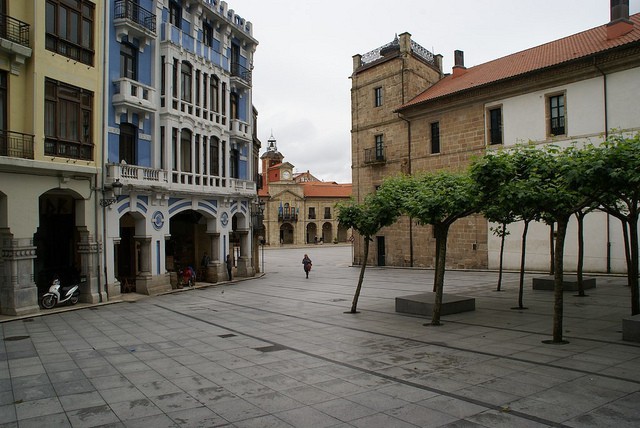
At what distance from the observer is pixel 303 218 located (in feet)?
275

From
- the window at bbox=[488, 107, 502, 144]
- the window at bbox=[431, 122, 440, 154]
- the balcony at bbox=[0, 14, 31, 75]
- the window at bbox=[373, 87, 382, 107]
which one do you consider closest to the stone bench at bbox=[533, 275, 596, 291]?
the window at bbox=[488, 107, 502, 144]

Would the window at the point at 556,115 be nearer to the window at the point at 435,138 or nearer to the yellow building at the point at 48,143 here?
the window at the point at 435,138

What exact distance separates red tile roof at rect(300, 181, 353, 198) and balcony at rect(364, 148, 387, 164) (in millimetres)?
44100

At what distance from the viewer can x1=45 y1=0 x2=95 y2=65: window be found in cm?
1781

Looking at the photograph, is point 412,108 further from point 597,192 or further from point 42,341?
point 42,341

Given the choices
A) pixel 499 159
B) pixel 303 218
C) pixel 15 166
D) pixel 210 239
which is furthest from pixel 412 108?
pixel 303 218

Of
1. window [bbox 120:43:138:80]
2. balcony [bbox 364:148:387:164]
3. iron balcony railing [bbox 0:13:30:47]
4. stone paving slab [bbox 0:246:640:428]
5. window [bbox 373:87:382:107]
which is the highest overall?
window [bbox 373:87:382:107]

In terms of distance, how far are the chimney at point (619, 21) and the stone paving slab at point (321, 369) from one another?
1707cm

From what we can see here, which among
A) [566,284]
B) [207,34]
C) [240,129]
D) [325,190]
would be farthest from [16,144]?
[325,190]

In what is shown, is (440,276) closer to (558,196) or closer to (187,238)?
(558,196)

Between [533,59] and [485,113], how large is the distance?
14.9 feet

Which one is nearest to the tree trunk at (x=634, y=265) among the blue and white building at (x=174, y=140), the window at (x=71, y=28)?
the blue and white building at (x=174, y=140)

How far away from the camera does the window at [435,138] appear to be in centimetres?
3478

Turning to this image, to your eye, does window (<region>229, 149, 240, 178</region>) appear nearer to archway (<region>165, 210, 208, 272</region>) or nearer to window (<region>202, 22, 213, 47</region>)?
archway (<region>165, 210, 208, 272</region>)
